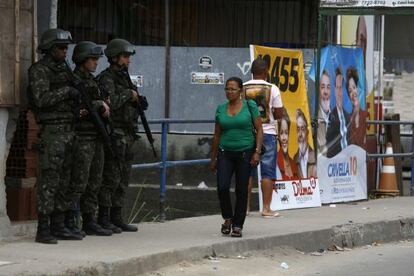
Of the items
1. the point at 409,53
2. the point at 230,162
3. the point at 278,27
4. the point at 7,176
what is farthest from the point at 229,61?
the point at 409,53

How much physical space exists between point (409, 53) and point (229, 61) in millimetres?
7986

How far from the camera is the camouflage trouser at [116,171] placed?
29.8ft

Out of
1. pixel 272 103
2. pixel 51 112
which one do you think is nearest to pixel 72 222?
pixel 51 112

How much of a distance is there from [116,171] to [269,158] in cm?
231

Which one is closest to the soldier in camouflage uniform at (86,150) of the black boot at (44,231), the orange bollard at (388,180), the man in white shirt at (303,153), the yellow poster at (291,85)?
the black boot at (44,231)

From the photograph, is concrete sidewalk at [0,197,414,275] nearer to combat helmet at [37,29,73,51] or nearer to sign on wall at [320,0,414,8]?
combat helmet at [37,29,73,51]

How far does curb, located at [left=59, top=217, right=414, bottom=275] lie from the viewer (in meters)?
7.64

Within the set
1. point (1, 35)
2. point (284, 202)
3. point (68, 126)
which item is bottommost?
point (284, 202)

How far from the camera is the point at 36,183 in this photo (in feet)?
28.8

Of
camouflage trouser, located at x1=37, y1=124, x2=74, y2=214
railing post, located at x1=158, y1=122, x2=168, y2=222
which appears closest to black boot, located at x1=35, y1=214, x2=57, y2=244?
camouflage trouser, located at x1=37, y1=124, x2=74, y2=214

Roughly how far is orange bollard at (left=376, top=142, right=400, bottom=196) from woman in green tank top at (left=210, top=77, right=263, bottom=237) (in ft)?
20.0

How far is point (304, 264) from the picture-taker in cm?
933

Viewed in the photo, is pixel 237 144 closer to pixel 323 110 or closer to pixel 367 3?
pixel 323 110

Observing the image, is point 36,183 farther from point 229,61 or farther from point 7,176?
point 229,61
